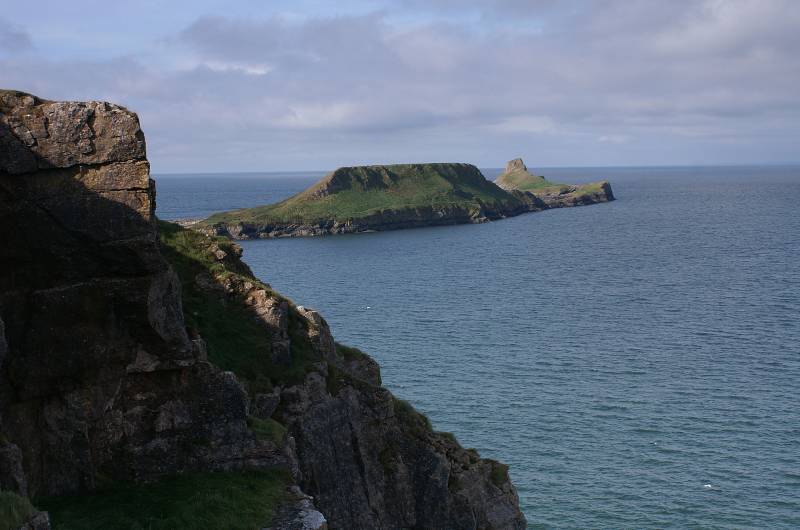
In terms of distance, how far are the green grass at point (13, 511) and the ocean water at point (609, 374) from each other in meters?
37.8

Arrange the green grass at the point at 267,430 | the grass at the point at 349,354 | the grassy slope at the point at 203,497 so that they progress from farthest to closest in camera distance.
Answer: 1. the grass at the point at 349,354
2. the green grass at the point at 267,430
3. the grassy slope at the point at 203,497

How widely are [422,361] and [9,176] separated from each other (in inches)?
2433

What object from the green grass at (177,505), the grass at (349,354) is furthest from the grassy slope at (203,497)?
the grass at (349,354)

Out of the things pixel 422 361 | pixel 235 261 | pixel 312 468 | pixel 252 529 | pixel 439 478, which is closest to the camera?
pixel 252 529

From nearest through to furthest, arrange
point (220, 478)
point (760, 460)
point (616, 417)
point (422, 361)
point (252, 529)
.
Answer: point (252, 529)
point (220, 478)
point (760, 460)
point (616, 417)
point (422, 361)

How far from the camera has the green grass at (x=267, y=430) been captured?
27.6 meters

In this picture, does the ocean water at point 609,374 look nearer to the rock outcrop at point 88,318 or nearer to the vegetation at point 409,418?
the vegetation at point 409,418

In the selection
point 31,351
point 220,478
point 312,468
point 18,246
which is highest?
point 18,246

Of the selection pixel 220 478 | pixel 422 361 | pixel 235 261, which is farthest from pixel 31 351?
pixel 422 361

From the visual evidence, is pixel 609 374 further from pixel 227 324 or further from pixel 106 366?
pixel 106 366

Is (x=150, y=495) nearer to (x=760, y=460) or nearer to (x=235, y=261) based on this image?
(x=235, y=261)

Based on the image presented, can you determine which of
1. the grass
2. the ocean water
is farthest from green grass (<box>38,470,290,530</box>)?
the ocean water

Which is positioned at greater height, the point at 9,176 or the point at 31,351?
the point at 9,176

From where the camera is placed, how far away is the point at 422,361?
82.6 m
